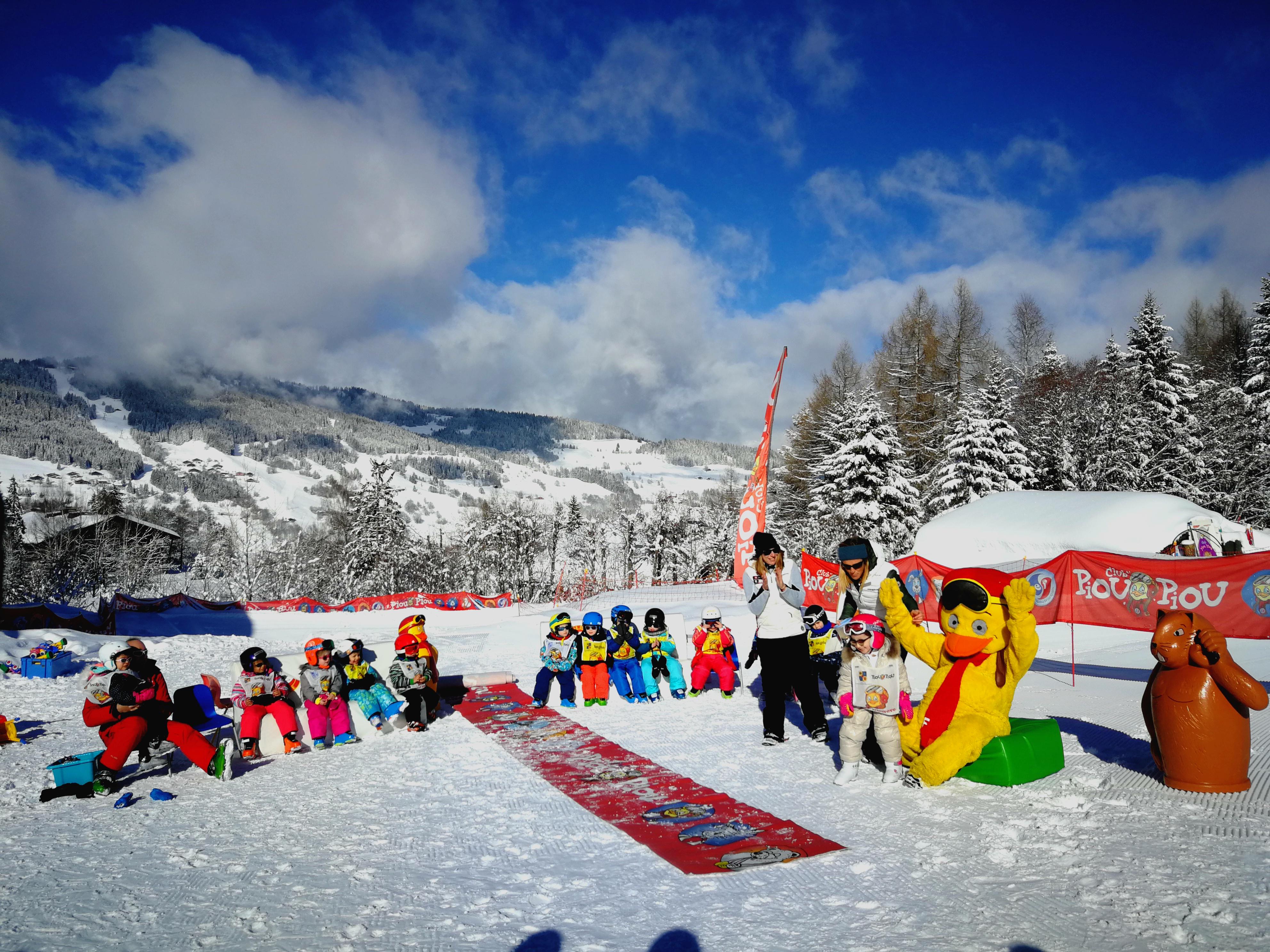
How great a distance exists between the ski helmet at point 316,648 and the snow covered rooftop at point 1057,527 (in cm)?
1760

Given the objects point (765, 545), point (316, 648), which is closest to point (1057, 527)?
point (765, 545)

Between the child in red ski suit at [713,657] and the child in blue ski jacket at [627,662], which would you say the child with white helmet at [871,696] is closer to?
the child in red ski suit at [713,657]

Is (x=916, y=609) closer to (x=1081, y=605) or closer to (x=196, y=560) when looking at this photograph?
(x=1081, y=605)

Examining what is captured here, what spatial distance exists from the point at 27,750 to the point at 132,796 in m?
2.85

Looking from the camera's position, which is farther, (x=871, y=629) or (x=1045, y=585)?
(x=1045, y=585)

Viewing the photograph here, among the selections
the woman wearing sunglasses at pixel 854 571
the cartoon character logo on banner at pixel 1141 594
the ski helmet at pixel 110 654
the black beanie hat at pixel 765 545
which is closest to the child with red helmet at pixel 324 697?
the ski helmet at pixel 110 654

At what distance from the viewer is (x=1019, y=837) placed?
4.29m

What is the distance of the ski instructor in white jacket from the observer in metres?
6.98

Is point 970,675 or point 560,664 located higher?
point 970,675

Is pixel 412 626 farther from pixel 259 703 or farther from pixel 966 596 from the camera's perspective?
pixel 966 596

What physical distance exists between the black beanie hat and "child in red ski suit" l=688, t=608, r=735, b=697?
278 cm

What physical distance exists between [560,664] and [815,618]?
3.37 m

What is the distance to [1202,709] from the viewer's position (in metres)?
4.79

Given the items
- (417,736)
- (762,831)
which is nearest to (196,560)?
(417,736)
